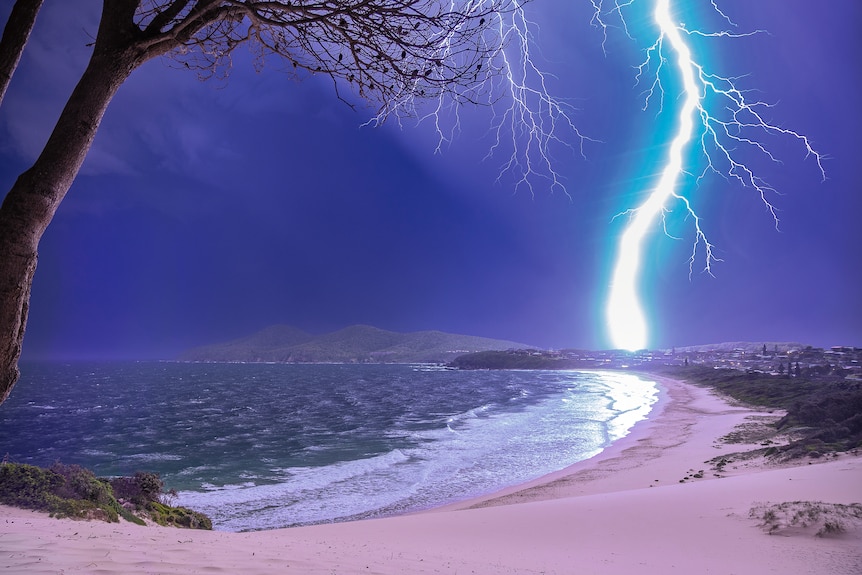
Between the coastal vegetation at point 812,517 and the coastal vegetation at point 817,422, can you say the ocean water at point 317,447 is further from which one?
the coastal vegetation at point 812,517

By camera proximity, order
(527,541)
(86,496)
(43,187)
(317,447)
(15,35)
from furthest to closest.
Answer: (317,447) < (86,496) < (527,541) < (15,35) < (43,187)

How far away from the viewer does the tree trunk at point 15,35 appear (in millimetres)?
2570

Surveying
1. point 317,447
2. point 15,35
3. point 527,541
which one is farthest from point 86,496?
point 317,447

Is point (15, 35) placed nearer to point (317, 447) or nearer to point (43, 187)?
point (43, 187)

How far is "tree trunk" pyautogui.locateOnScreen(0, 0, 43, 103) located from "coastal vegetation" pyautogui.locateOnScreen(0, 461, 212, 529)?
8.18 meters

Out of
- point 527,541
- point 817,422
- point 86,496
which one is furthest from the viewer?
point 817,422

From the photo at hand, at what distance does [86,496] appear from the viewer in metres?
8.79

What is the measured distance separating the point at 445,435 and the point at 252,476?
10.8 m

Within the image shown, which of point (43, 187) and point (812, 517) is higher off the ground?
point (43, 187)

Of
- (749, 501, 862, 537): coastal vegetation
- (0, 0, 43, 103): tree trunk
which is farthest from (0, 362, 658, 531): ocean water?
(0, 0, 43, 103): tree trunk

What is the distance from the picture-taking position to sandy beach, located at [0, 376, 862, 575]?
16.8ft

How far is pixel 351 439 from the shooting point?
23.8 metres

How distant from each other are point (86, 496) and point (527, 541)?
26.6 feet

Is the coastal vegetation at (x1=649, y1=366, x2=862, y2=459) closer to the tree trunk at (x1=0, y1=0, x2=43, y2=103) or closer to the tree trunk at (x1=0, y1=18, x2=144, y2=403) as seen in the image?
the tree trunk at (x1=0, y1=18, x2=144, y2=403)
